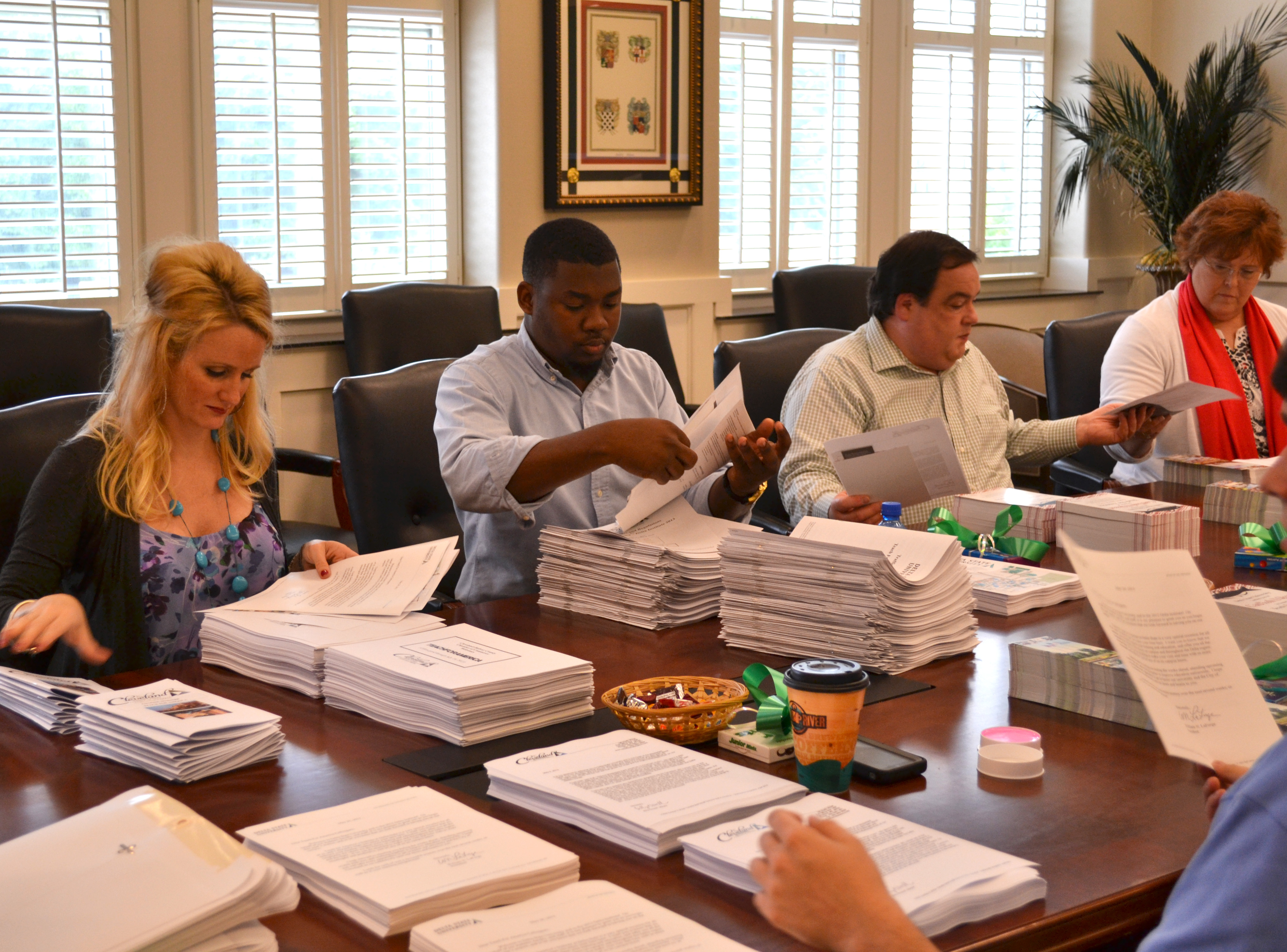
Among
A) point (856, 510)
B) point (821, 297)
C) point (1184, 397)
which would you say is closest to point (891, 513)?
point (856, 510)

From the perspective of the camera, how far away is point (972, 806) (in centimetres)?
125

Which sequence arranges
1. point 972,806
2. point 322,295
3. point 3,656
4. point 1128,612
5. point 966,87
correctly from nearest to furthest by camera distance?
point 1128,612 → point 972,806 → point 3,656 → point 322,295 → point 966,87

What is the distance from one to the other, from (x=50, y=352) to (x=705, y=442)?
88.0 inches

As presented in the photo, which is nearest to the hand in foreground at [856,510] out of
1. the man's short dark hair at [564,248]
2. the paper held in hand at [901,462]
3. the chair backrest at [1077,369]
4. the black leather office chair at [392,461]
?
the paper held in hand at [901,462]

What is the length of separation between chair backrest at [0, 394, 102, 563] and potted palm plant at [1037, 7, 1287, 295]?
4.90 metres

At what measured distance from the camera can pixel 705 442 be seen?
210 cm

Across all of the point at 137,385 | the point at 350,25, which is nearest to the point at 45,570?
the point at 137,385

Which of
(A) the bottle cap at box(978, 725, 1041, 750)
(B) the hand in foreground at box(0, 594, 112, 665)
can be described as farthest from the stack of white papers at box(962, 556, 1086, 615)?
(B) the hand in foreground at box(0, 594, 112, 665)

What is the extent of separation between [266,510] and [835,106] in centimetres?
417

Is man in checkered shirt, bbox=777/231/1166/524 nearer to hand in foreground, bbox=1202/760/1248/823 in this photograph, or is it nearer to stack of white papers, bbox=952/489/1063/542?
stack of white papers, bbox=952/489/1063/542

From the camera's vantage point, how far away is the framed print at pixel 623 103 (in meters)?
4.65

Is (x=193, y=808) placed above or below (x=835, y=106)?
below

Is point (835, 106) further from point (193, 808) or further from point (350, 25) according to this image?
point (193, 808)

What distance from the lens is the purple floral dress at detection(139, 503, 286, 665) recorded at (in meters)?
1.99
